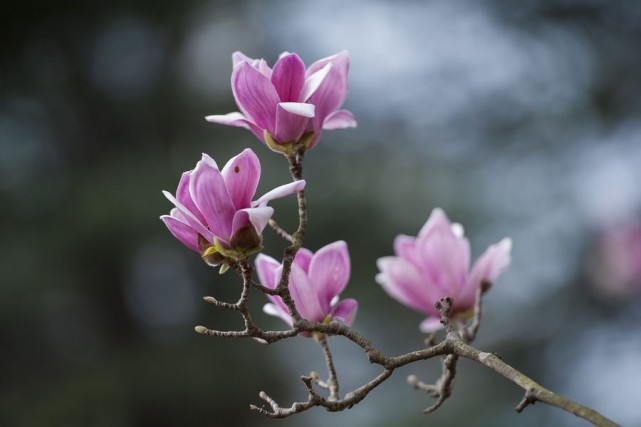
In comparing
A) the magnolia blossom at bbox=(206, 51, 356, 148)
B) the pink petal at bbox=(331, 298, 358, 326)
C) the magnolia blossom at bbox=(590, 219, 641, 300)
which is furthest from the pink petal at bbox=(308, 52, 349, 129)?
the magnolia blossom at bbox=(590, 219, 641, 300)

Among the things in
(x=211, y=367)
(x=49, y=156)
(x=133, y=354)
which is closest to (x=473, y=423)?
(x=211, y=367)

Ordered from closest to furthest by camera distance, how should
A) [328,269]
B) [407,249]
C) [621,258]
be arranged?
[328,269], [407,249], [621,258]

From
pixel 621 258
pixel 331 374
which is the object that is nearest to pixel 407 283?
pixel 331 374

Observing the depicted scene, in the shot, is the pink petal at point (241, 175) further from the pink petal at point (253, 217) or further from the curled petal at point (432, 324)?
the curled petal at point (432, 324)

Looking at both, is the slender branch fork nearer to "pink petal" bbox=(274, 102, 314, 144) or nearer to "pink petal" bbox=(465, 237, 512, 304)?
"pink petal" bbox=(274, 102, 314, 144)

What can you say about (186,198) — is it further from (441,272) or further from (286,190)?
(441,272)
